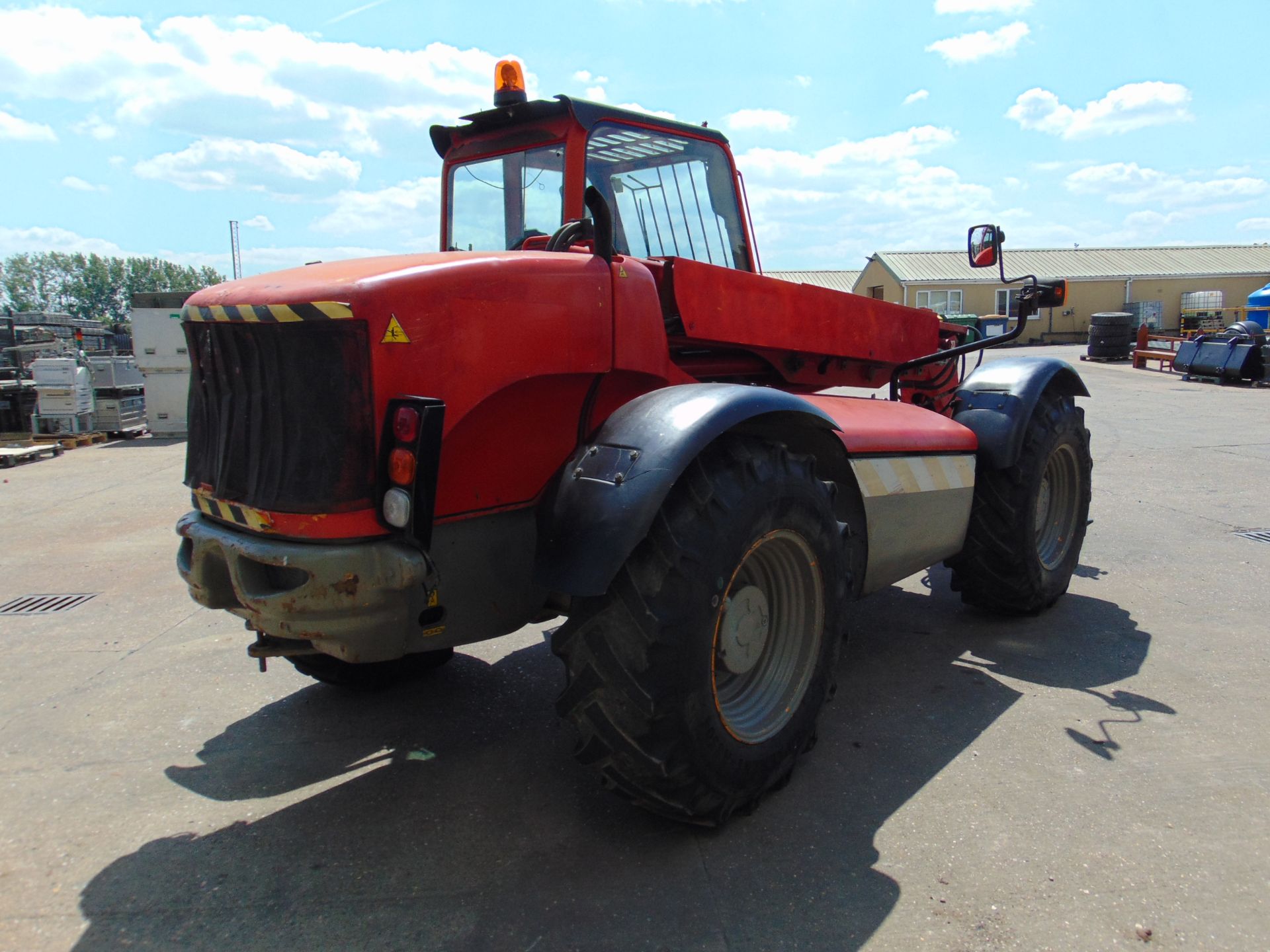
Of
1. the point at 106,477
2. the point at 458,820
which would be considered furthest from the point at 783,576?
the point at 106,477

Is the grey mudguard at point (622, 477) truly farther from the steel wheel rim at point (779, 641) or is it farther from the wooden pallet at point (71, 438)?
the wooden pallet at point (71, 438)

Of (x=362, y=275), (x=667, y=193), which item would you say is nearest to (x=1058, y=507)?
(x=667, y=193)

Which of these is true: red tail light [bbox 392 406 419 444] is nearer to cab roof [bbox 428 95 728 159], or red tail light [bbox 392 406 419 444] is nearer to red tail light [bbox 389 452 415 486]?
red tail light [bbox 389 452 415 486]

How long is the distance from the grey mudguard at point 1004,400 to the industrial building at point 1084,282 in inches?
1448

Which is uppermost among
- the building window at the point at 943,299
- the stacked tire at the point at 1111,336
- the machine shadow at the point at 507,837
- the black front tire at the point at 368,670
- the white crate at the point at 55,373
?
the building window at the point at 943,299

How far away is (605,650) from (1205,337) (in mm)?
22681

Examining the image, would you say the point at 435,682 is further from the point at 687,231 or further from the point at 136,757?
the point at 687,231

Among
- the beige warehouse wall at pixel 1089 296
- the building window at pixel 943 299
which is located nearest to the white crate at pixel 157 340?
the beige warehouse wall at pixel 1089 296

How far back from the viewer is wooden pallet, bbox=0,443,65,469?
38.6 feet

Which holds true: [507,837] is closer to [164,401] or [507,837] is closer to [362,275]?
[362,275]

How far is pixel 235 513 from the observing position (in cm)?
283

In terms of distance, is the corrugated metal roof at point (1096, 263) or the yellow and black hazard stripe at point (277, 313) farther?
the corrugated metal roof at point (1096, 263)

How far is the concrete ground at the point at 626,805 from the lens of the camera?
250cm

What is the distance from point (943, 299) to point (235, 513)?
4339cm
